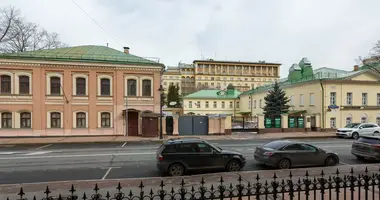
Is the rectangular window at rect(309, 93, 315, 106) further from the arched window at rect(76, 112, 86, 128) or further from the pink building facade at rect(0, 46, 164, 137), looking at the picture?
the arched window at rect(76, 112, 86, 128)

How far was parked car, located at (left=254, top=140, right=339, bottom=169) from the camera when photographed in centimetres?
1044

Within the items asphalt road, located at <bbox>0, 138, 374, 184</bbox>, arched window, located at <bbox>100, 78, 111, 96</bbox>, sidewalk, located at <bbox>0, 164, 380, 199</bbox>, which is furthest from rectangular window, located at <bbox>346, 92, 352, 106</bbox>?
arched window, located at <bbox>100, 78, 111, 96</bbox>

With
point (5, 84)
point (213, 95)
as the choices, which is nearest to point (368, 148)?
point (5, 84)

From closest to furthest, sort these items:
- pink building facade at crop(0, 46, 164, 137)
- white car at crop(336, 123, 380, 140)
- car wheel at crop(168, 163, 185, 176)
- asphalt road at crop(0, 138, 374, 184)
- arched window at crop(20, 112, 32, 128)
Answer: asphalt road at crop(0, 138, 374, 184) → car wheel at crop(168, 163, 185, 176) → pink building facade at crop(0, 46, 164, 137) → arched window at crop(20, 112, 32, 128) → white car at crop(336, 123, 380, 140)

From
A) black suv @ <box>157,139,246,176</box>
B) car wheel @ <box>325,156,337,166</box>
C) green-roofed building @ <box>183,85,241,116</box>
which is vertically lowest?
car wheel @ <box>325,156,337,166</box>

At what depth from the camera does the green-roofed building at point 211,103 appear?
59.4 metres

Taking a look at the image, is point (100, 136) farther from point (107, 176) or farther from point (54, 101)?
point (107, 176)

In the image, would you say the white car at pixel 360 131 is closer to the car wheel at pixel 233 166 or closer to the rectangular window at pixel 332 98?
the rectangular window at pixel 332 98

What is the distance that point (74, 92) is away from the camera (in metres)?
24.3

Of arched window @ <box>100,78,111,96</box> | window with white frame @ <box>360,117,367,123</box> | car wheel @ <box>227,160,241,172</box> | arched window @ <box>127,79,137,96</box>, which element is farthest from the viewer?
window with white frame @ <box>360,117,367,123</box>

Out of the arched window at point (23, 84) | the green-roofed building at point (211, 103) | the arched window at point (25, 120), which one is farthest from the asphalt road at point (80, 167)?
the green-roofed building at point (211, 103)

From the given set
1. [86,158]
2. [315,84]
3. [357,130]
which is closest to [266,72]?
[315,84]

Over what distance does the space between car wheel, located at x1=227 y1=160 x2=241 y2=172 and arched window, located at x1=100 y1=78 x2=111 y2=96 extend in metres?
18.7

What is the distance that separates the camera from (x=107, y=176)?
938 centimetres
